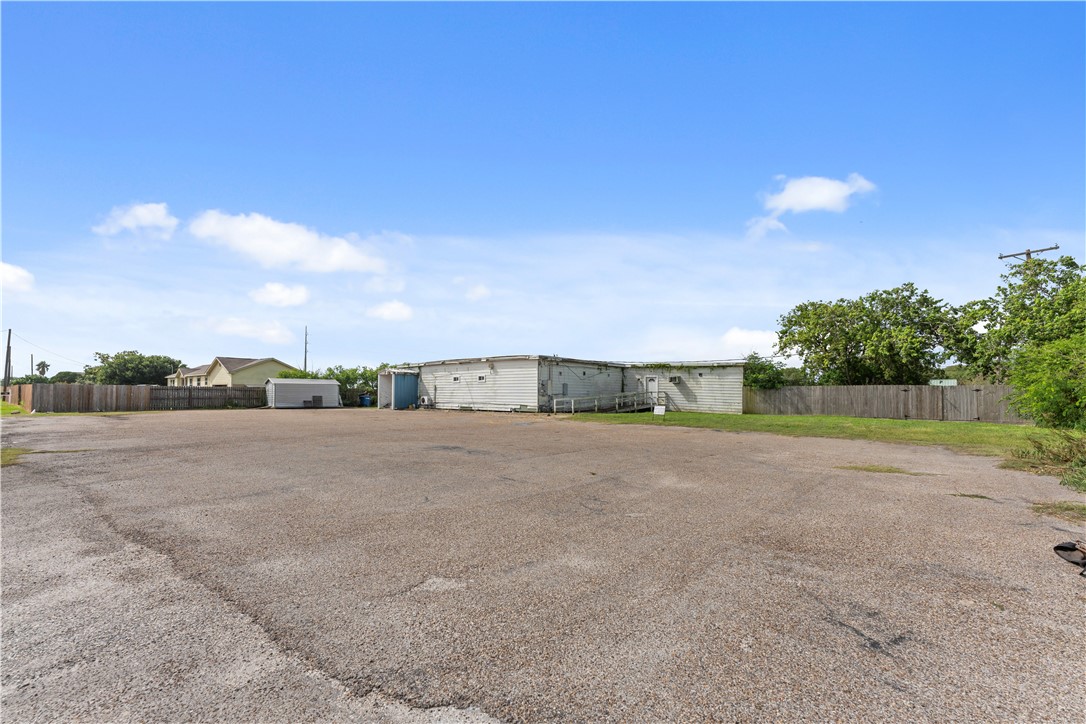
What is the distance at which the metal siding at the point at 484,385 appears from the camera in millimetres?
27578

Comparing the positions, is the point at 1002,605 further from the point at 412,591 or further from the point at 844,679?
the point at 412,591

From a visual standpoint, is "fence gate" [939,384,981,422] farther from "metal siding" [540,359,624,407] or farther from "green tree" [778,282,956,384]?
"metal siding" [540,359,624,407]

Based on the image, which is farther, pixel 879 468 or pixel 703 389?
pixel 703 389

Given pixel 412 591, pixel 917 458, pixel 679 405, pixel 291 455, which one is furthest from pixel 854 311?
pixel 412 591

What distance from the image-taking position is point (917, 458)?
1031cm

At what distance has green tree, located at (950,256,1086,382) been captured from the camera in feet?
73.9

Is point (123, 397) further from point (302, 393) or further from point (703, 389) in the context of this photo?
point (703, 389)

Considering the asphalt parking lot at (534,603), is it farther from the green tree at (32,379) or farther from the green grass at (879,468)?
the green tree at (32,379)

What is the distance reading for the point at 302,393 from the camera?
1476 inches

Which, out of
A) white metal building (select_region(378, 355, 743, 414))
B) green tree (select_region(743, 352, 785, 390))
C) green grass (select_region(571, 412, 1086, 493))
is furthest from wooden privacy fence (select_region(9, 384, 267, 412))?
green tree (select_region(743, 352, 785, 390))

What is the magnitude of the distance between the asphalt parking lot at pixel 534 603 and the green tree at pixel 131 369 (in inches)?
2728

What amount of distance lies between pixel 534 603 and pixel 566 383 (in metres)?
25.8

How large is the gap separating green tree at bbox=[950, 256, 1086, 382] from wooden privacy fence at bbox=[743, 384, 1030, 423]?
1.92 metres

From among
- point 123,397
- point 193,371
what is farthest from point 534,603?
point 193,371
